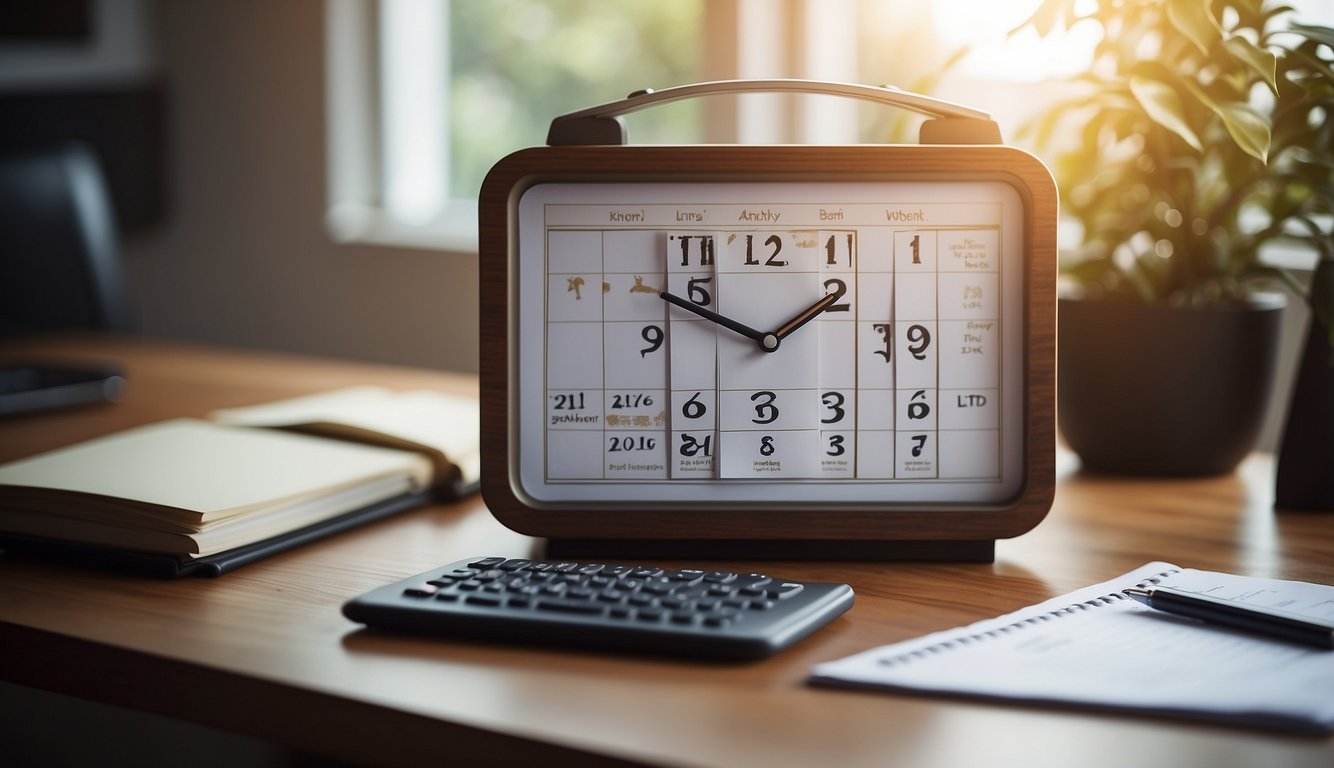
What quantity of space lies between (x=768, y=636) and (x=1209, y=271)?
65 centimetres

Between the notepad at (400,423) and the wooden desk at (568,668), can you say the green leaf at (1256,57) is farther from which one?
the notepad at (400,423)

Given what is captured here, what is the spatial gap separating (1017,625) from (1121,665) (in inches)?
3.0

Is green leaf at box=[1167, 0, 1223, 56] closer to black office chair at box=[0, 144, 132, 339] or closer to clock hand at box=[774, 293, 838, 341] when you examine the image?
clock hand at box=[774, 293, 838, 341]

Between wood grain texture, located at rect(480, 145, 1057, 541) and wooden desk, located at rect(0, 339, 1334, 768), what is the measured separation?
3cm

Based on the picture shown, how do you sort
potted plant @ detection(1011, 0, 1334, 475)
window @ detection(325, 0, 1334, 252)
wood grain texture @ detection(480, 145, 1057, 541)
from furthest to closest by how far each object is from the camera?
window @ detection(325, 0, 1334, 252), potted plant @ detection(1011, 0, 1334, 475), wood grain texture @ detection(480, 145, 1057, 541)

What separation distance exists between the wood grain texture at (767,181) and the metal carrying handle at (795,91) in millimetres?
19

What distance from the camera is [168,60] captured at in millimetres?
2762

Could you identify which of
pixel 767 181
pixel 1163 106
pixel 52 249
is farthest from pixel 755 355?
pixel 52 249

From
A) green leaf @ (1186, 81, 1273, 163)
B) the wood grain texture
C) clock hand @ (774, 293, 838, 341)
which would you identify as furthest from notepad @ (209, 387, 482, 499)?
green leaf @ (1186, 81, 1273, 163)

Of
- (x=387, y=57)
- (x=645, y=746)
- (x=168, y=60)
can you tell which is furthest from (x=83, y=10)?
(x=645, y=746)

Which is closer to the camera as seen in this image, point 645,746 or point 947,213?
point 645,746

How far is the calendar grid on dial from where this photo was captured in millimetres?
841

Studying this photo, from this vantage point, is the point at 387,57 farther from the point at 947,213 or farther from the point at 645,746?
the point at 645,746

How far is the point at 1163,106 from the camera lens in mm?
934
